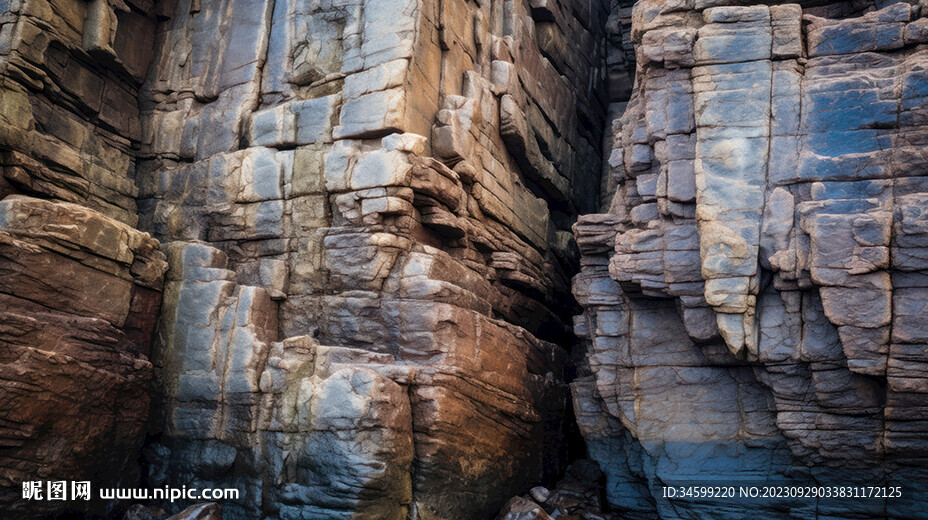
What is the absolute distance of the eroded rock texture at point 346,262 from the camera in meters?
11.9

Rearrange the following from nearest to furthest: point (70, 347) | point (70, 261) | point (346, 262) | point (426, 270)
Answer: point (70, 347), point (70, 261), point (426, 270), point (346, 262)

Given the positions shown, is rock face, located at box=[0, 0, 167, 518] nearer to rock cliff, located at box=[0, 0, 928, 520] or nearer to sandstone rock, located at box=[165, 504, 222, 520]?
rock cliff, located at box=[0, 0, 928, 520]

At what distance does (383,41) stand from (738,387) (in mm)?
9363

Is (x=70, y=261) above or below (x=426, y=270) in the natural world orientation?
below

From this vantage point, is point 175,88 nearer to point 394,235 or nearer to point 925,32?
point 394,235

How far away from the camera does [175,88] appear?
52.5ft

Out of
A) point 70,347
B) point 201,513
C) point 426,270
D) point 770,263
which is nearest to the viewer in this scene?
point 70,347

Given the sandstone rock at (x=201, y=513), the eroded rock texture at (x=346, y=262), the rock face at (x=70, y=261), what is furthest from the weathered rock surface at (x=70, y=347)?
the sandstone rock at (x=201, y=513)

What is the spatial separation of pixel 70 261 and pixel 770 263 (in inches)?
452

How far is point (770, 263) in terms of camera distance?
12.0 m

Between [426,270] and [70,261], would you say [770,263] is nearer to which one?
[426,270]

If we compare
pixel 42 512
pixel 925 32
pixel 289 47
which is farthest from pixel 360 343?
pixel 925 32

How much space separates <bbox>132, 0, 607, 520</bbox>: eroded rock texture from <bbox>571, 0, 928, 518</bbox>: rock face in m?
2.85

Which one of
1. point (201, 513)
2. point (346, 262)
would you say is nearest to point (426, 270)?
point (346, 262)
